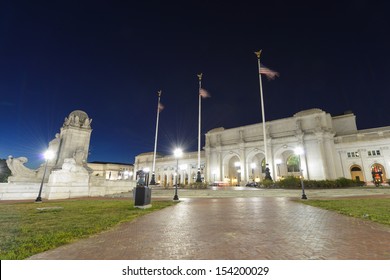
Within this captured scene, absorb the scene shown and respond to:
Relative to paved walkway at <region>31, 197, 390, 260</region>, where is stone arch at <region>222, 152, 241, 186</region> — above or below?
above

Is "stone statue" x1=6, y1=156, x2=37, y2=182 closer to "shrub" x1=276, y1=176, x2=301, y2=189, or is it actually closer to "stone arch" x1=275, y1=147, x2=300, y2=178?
"shrub" x1=276, y1=176, x2=301, y2=189

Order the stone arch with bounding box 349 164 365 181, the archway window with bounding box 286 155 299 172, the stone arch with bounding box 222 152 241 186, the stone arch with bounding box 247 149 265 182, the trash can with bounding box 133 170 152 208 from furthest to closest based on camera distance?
the stone arch with bounding box 222 152 241 186, the stone arch with bounding box 247 149 265 182, the archway window with bounding box 286 155 299 172, the stone arch with bounding box 349 164 365 181, the trash can with bounding box 133 170 152 208

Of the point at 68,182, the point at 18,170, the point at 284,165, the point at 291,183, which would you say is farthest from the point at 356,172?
the point at 18,170

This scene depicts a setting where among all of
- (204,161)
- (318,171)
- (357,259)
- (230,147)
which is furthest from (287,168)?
(357,259)

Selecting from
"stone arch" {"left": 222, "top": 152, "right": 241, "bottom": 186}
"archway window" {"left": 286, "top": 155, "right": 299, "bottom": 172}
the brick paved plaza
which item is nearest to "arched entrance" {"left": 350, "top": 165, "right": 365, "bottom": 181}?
"archway window" {"left": 286, "top": 155, "right": 299, "bottom": 172}

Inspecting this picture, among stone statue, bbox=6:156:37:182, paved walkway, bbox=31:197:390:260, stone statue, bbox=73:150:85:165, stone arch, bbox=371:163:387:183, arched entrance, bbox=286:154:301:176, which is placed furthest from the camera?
arched entrance, bbox=286:154:301:176

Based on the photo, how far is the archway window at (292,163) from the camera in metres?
51.0

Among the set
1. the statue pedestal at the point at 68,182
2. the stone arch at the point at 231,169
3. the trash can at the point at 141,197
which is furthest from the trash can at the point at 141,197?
the stone arch at the point at 231,169

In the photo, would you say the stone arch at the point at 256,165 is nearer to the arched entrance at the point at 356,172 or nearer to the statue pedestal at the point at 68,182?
the arched entrance at the point at 356,172

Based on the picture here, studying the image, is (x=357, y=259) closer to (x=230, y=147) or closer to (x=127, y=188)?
(x=127, y=188)

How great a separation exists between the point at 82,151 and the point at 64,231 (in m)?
19.4

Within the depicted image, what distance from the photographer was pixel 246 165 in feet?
176

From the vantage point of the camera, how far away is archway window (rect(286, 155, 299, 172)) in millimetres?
50972
